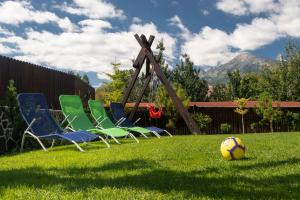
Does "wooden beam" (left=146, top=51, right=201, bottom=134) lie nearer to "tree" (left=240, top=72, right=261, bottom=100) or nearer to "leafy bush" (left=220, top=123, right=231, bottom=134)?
"leafy bush" (left=220, top=123, right=231, bottom=134)

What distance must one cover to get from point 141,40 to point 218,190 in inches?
488

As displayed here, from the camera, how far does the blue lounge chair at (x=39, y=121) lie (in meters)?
8.62

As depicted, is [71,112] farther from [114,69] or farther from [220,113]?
[114,69]

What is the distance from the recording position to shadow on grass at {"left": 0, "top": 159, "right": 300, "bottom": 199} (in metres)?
3.63

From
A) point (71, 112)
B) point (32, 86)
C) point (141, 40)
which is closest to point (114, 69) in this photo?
point (141, 40)

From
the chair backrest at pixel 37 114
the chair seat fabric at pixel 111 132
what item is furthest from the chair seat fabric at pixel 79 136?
the chair seat fabric at pixel 111 132

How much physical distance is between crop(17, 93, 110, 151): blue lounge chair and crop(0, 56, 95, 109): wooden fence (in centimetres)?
232

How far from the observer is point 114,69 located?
3061 centimetres

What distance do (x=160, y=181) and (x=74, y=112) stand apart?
7.09 metres

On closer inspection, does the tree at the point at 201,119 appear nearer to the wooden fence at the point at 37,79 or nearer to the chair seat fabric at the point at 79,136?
the wooden fence at the point at 37,79

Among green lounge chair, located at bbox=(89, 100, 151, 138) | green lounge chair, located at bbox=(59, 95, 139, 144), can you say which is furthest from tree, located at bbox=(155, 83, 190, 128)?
green lounge chair, located at bbox=(59, 95, 139, 144)

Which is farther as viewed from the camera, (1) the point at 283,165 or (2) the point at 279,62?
(2) the point at 279,62

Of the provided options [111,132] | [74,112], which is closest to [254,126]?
[74,112]

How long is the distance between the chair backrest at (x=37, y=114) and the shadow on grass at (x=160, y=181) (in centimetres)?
371
